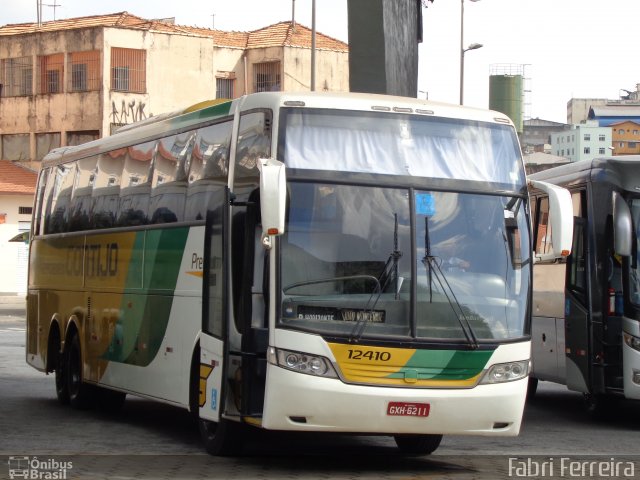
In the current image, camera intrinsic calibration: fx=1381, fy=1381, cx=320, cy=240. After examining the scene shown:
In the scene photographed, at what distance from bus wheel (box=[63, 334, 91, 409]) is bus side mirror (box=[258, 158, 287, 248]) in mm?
7138

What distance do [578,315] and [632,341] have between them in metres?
0.94

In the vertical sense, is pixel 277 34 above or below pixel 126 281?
above

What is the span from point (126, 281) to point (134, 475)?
179 inches

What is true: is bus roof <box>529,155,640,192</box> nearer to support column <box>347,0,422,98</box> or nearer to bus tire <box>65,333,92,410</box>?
support column <box>347,0,422,98</box>

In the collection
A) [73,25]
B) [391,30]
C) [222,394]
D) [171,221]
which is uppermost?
[73,25]

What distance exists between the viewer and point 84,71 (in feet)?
198

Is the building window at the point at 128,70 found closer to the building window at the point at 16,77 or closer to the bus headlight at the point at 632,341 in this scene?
the building window at the point at 16,77

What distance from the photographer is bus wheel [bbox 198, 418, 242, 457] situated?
11.9 meters

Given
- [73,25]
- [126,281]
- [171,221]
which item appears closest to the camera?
[171,221]

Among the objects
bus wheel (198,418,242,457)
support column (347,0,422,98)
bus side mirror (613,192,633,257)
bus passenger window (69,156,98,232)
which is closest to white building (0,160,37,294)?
support column (347,0,422,98)

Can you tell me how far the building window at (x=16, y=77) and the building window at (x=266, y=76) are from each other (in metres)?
12.3

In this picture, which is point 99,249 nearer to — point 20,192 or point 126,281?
point 126,281

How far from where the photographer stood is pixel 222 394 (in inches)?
452

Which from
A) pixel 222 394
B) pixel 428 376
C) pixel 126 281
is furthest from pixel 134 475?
pixel 126 281
